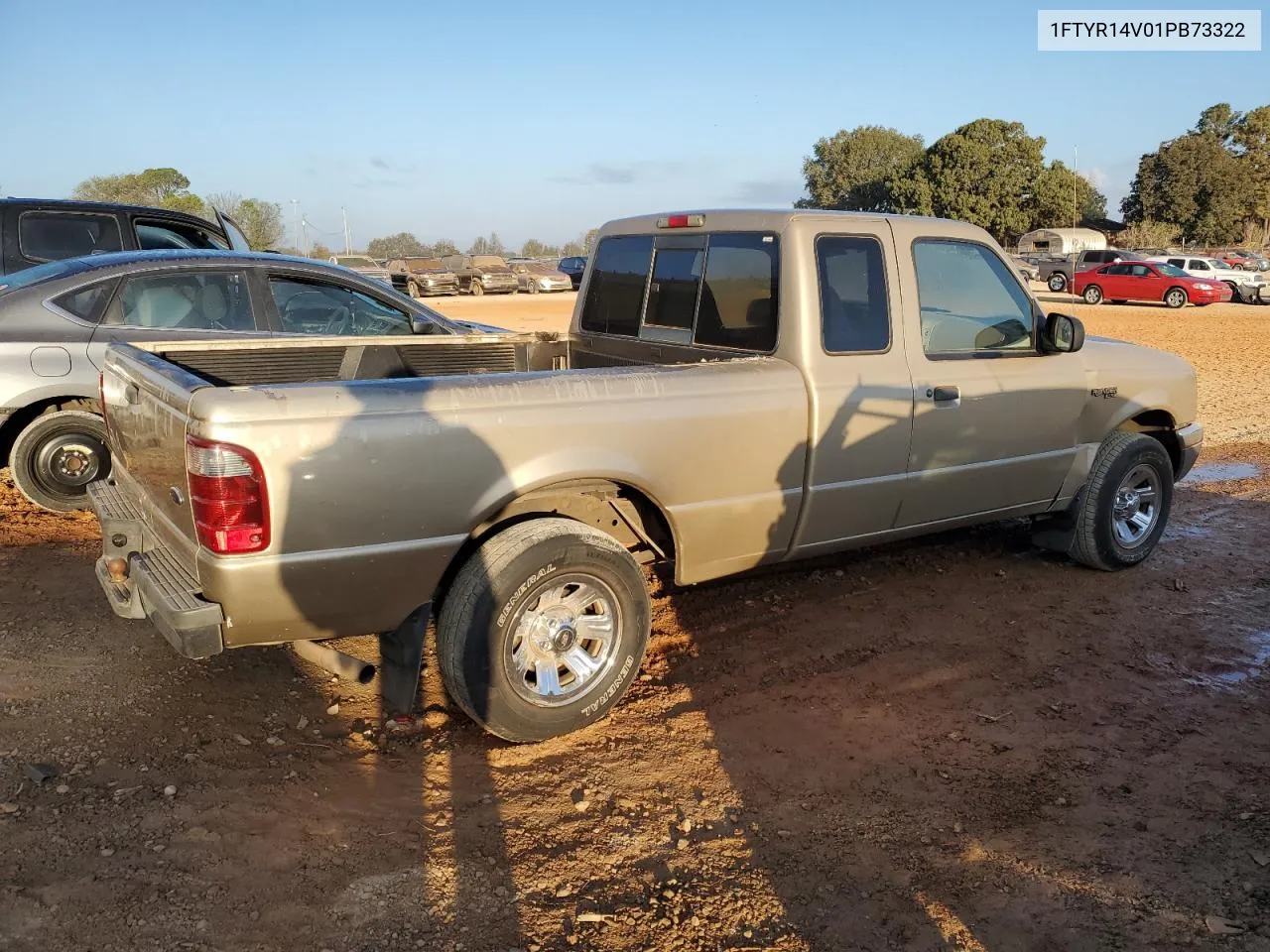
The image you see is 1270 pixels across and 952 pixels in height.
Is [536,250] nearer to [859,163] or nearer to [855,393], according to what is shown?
[859,163]

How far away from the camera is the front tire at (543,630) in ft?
11.4

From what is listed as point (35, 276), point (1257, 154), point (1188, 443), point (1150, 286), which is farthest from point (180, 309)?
point (1257, 154)

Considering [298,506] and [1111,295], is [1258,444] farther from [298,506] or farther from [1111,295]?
[1111,295]

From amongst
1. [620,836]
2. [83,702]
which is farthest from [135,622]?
[620,836]

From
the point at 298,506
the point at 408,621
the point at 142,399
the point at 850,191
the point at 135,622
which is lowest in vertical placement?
the point at 135,622

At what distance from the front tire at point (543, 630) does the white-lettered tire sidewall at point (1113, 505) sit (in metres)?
3.18

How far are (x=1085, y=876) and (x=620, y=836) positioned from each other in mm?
1482

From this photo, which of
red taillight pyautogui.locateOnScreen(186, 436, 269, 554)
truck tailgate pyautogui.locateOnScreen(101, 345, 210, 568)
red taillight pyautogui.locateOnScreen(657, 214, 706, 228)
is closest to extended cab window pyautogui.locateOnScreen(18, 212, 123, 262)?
truck tailgate pyautogui.locateOnScreen(101, 345, 210, 568)

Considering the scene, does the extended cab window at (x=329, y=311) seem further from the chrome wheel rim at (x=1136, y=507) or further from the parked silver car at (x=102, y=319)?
the chrome wheel rim at (x=1136, y=507)

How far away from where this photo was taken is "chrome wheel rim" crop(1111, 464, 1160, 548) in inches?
226

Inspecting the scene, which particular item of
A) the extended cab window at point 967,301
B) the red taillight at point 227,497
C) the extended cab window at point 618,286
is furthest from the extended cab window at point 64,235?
the extended cab window at point 967,301

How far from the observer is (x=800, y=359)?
420 centimetres

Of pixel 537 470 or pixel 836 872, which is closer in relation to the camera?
pixel 836 872

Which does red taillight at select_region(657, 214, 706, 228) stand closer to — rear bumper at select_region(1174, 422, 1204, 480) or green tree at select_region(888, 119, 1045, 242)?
rear bumper at select_region(1174, 422, 1204, 480)
